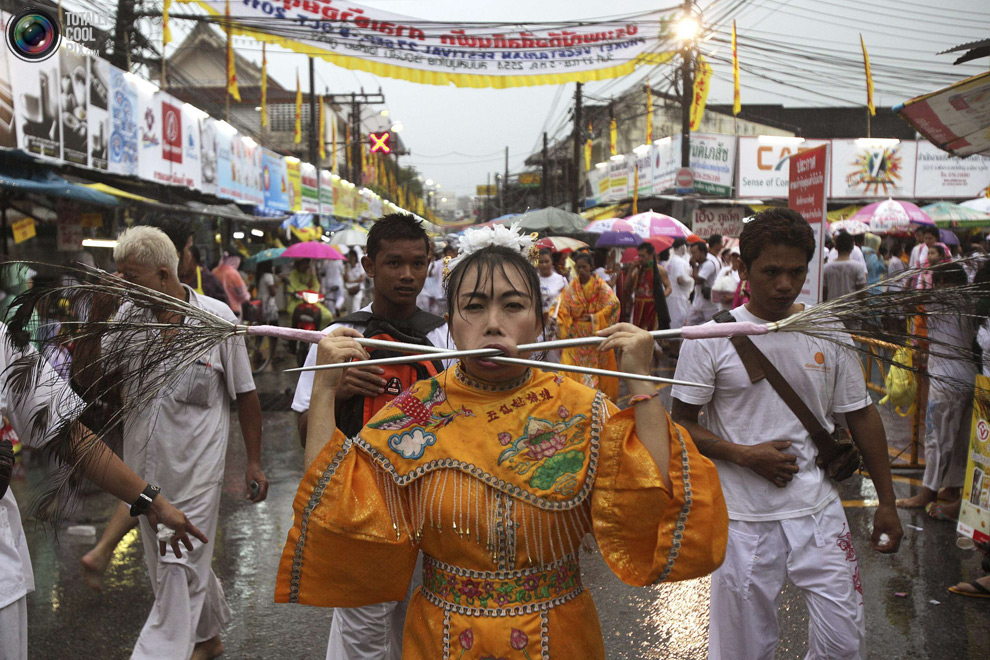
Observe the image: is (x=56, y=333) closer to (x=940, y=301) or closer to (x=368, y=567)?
(x=368, y=567)

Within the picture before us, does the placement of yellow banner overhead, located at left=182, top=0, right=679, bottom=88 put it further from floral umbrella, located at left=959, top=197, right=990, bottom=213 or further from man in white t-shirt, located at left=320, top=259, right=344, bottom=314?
floral umbrella, located at left=959, top=197, right=990, bottom=213

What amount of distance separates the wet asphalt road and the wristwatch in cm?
174

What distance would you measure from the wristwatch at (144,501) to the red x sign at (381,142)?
2893cm

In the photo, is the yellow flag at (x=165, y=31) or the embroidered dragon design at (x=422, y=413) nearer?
the embroidered dragon design at (x=422, y=413)

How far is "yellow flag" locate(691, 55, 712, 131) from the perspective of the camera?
20.1 meters

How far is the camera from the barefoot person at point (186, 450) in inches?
137

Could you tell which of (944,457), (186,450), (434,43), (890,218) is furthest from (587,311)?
(890,218)

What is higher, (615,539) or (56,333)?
(56,333)

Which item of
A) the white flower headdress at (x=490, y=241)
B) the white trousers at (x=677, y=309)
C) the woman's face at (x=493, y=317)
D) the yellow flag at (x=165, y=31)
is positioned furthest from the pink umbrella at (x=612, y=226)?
the woman's face at (x=493, y=317)

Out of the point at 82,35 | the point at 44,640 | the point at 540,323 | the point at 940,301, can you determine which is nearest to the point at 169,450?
the point at 44,640

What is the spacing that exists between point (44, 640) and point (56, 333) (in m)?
2.82

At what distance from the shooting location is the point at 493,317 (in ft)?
6.69

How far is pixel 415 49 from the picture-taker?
7.77 meters

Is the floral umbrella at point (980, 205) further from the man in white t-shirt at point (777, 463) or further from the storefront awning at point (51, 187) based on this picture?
the man in white t-shirt at point (777, 463)
